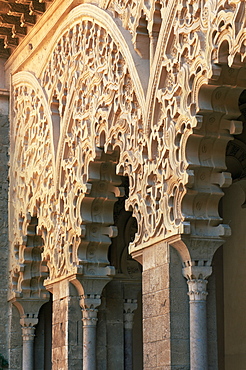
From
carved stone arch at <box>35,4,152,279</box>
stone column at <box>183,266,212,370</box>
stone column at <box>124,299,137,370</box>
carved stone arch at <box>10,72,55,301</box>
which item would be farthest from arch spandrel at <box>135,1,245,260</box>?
stone column at <box>124,299,137,370</box>

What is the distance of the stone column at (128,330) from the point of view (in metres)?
10.0

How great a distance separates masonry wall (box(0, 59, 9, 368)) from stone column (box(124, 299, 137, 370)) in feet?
6.86

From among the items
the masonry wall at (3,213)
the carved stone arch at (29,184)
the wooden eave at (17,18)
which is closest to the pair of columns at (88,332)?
the masonry wall at (3,213)

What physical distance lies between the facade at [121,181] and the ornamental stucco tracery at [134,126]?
16 mm

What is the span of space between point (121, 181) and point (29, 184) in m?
2.42

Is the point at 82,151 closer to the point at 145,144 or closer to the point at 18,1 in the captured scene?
the point at 145,144

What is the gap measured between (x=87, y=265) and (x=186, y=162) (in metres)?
2.83

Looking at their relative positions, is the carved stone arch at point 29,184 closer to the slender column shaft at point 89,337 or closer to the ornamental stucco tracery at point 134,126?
the ornamental stucco tracery at point 134,126

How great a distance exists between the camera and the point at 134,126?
7.23 metres

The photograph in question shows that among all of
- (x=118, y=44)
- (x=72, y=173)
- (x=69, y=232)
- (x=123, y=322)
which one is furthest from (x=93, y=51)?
(x=123, y=322)

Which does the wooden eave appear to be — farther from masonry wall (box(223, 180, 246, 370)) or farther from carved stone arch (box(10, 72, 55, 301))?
masonry wall (box(223, 180, 246, 370))

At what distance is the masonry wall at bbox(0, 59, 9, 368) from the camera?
37.1 feet

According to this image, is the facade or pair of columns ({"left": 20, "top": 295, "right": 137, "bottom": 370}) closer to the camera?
the facade

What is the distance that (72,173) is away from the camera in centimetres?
888
